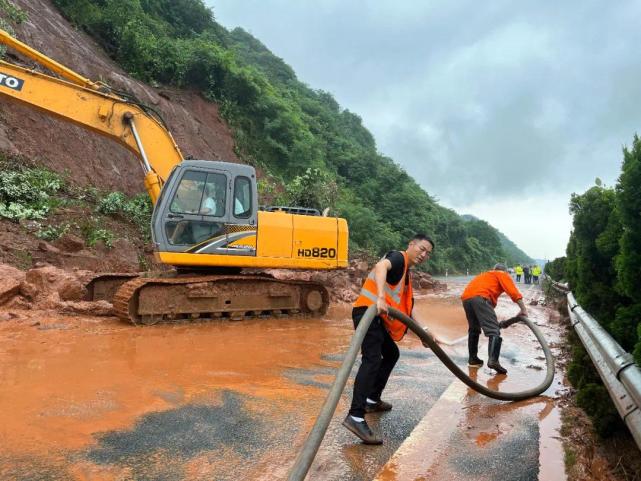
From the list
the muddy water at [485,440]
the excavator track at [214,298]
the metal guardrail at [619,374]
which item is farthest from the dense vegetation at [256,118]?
the metal guardrail at [619,374]

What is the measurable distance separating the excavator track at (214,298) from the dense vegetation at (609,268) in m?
5.25

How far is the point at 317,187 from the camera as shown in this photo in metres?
24.7

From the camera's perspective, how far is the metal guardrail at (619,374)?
296 cm

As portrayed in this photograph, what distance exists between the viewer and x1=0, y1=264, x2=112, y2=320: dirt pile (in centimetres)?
870

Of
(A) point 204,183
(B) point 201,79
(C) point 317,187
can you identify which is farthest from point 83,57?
(A) point 204,183

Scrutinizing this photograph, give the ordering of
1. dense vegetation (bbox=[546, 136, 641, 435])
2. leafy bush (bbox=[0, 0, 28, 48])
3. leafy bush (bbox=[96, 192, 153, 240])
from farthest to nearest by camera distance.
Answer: leafy bush (bbox=[0, 0, 28, 48])
leafy bush (bbox=[96, 192, 153, 240])
dense vegetation (bbox=[546, 136, 641, 435])

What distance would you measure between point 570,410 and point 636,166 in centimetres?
262

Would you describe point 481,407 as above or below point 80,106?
below

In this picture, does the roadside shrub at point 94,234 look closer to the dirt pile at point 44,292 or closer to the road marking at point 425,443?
the dirt pile at point 44,292

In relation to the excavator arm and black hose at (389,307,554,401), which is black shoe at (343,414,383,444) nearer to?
black hose at (389,307,554,401)

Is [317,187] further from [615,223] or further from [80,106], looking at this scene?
[615,223]

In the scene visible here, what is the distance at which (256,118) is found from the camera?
29.9 metres

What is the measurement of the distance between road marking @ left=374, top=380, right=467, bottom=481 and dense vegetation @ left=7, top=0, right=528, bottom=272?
18.5 meters

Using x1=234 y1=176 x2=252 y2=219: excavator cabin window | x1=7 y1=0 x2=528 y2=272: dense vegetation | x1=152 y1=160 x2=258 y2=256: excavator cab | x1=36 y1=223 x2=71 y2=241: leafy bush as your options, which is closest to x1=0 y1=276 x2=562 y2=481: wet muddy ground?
x1=152 y1=160 x2=258 y2=256: excavator cab
